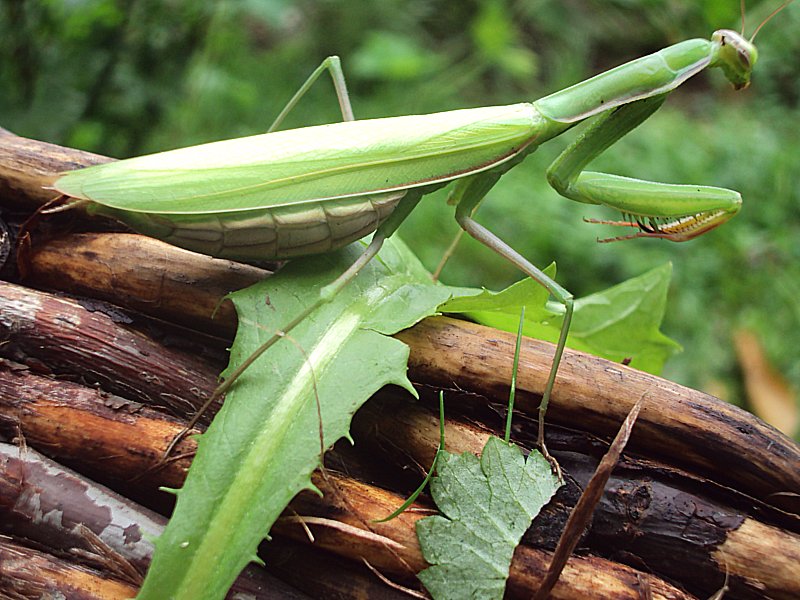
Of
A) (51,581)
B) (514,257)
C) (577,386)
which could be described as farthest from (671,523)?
(51,581)

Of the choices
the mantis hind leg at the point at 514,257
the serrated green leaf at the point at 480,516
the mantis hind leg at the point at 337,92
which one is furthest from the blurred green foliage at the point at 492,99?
the serrated green leaf at the point at 480,516

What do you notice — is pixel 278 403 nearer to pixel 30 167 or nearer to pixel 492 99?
pixel 30 167

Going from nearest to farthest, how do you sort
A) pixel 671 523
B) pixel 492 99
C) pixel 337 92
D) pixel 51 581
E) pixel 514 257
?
pixel 51 581 < pixel 671 523 < pixel 514 257 < pixel 337 92 < pixel 492 99

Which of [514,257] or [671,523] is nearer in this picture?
[671,523]

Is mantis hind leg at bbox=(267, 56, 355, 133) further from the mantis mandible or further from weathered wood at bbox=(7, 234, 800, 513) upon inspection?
weathered wood at bbox=(7, 234, 800, 513)

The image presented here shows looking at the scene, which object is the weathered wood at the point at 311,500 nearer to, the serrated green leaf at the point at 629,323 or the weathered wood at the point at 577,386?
the weathered wood at the point at 577,386

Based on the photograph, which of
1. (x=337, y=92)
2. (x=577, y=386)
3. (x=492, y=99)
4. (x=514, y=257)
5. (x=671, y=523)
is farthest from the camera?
(x=492, y=99)
